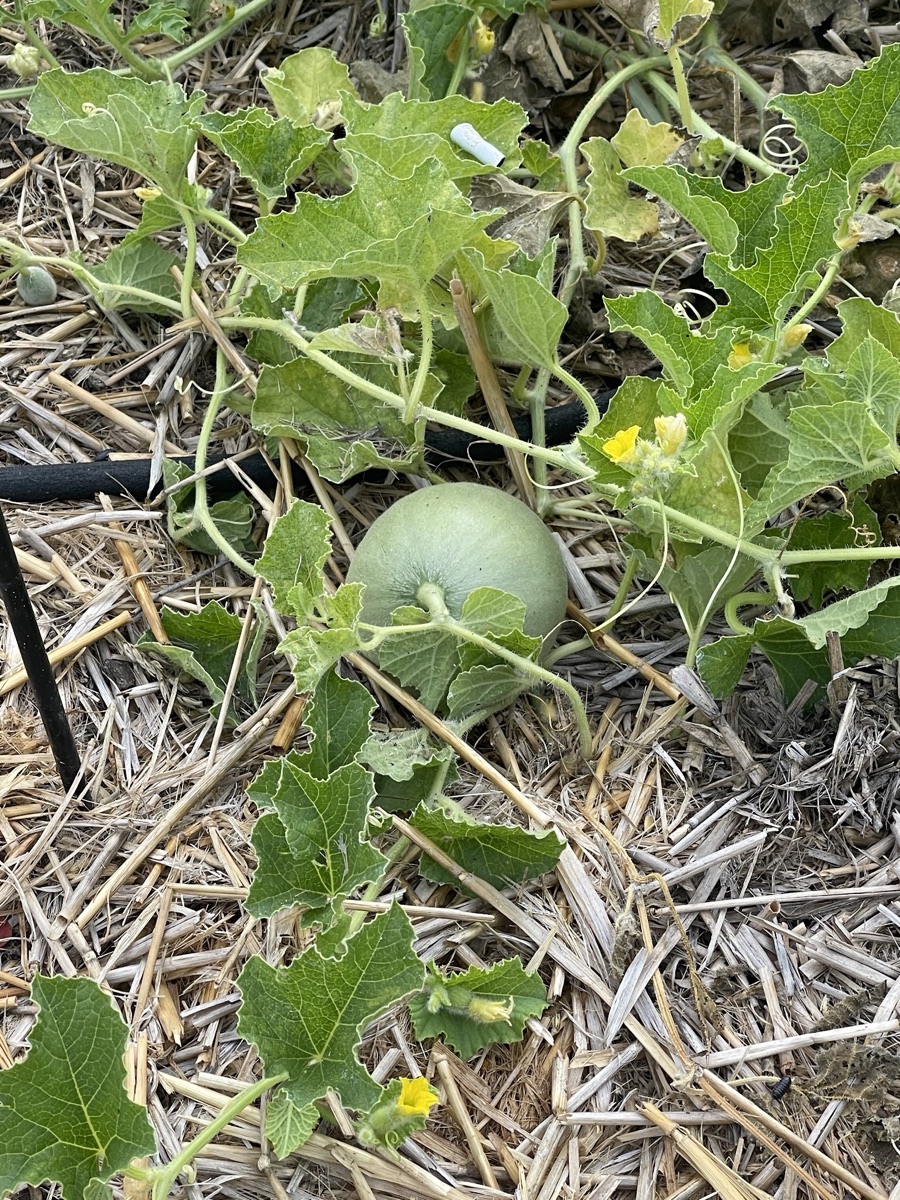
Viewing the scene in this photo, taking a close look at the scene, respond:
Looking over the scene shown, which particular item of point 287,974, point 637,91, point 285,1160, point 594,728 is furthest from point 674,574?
point 637,91

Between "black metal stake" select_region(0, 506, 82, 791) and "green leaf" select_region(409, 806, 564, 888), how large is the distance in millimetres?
436

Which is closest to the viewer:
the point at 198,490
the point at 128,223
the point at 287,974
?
the point at 287,974

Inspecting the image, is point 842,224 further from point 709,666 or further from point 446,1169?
point 446,1169

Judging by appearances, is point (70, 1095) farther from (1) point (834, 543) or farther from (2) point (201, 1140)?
(1) point (834, 543)

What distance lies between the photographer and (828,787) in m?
1.42

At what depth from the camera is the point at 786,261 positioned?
4.58 feet

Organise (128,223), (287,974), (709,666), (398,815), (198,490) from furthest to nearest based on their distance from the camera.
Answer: (128,223) → (198,490) → (398,815) → (709,666) → (287,974)

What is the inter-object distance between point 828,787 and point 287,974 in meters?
0.68

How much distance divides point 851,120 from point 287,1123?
132 centimetres

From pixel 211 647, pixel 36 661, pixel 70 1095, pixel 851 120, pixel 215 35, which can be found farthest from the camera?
pixel 215 35

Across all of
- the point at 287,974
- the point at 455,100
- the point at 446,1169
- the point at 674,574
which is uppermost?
the point at 455,100

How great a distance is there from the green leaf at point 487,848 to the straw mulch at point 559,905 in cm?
3

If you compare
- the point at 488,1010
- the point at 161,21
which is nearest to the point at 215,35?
the point at 161,21

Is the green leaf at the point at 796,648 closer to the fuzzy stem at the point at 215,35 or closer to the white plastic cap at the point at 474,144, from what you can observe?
the white plastic cap at the point at 474,144
